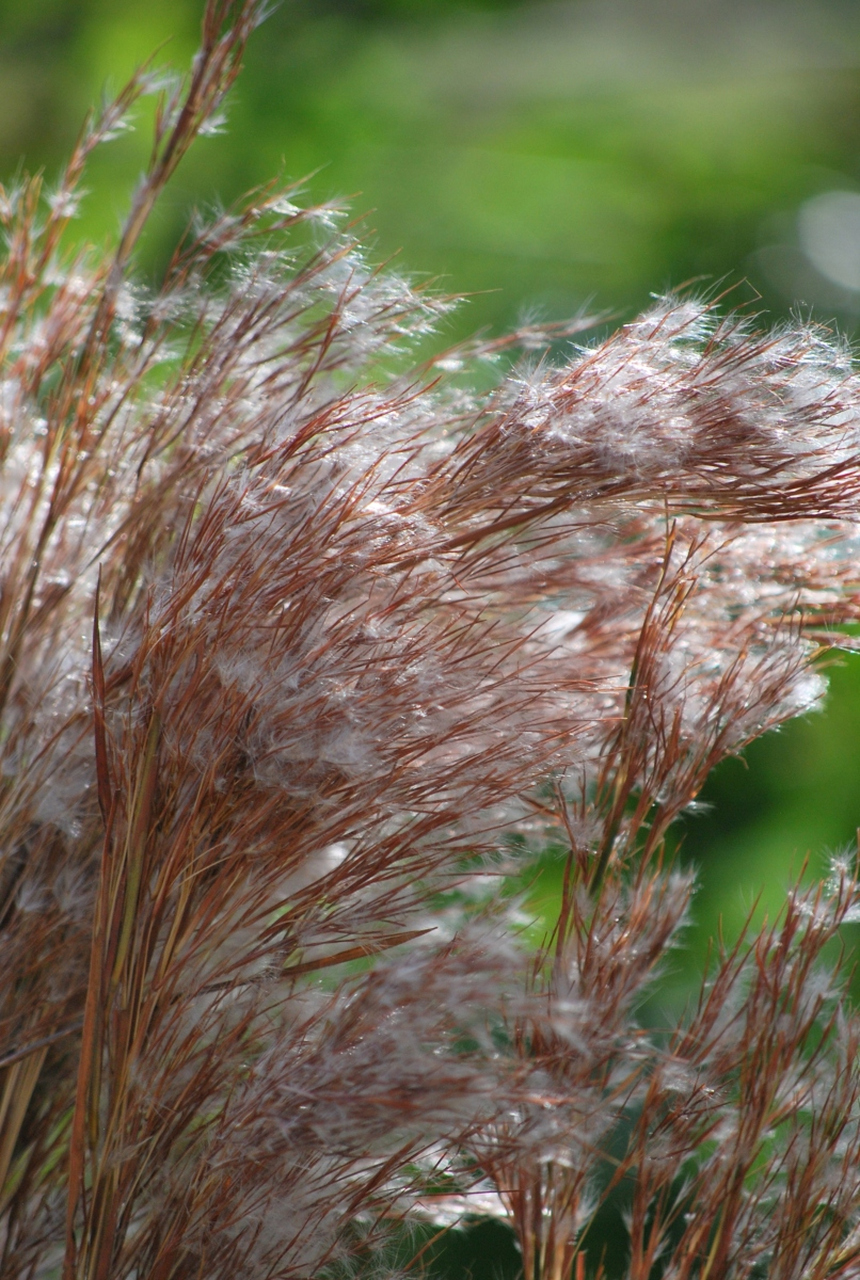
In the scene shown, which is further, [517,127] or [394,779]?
[517,127]

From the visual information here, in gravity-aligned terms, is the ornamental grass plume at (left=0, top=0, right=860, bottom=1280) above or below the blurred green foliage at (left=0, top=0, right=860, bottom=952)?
below

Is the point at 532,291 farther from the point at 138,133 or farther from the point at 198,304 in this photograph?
the point at 198,304

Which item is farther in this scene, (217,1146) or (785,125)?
(785,125)

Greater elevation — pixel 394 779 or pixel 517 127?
pixel 517 127

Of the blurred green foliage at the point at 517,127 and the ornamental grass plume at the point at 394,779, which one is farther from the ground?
the blurred green foliage at the point at 517,127

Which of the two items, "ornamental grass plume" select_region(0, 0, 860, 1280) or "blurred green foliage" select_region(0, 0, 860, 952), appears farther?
"blurred green foliage" select_region(0, 0, 860, 952)

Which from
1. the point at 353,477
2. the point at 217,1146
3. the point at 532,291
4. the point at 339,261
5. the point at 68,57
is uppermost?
the point at 68,57

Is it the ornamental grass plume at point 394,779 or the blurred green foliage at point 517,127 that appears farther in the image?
the blurred green foliage at point 517,127

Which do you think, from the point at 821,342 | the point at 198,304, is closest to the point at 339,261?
the point at 198,304
